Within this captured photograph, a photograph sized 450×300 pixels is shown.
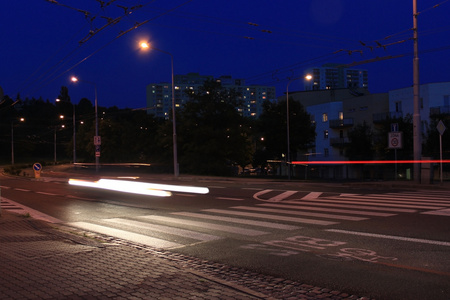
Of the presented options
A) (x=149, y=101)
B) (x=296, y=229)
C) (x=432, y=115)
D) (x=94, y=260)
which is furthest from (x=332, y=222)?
(x=149, y=101)

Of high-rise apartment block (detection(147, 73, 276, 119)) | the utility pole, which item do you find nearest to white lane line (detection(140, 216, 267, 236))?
the utility pole

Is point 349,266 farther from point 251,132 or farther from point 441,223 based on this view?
point 251,132

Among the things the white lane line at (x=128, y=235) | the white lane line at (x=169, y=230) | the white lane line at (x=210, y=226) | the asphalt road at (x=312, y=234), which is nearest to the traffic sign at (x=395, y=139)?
the asphalt road at (x=312, y=234)

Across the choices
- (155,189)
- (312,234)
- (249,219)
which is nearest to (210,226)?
(249,219)

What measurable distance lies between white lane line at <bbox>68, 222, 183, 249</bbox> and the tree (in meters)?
27.3

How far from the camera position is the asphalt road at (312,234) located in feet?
19.1

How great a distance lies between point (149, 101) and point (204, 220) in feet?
535

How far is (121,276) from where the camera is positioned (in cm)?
561

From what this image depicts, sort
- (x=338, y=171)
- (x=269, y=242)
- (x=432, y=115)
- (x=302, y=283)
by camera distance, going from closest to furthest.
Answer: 1. (x=302, y=283)
2. (x=269, y=242)
3. (x=432, y=115)
4. (x=338, y=171)

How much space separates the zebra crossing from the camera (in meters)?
9.20

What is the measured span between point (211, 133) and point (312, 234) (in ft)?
98.2

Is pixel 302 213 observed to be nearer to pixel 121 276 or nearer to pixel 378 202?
pixel 378 202

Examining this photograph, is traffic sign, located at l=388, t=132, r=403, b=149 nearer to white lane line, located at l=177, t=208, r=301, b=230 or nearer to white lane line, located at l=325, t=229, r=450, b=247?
white lane line, located at l=177, t=208, r=301, b=230

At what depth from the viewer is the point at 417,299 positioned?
4.85 m
